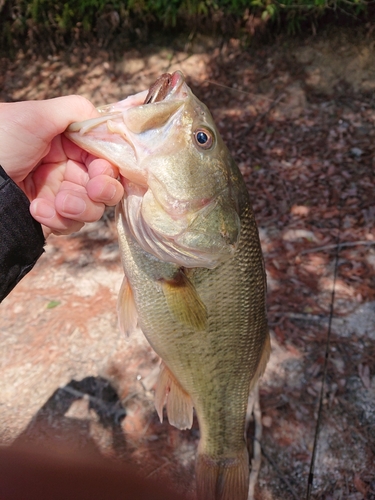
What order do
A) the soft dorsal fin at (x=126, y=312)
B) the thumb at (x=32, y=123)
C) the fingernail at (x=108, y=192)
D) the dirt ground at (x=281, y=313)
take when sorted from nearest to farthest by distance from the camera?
the fingernail at (x=108, y=192) → the thumb at (x=32, y=123) → the soft dorsal fin at (x=126, y=312) → the dirt ground at (x=281, y=313)

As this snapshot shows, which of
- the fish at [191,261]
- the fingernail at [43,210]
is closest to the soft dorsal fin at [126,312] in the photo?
the fish at [191,261]

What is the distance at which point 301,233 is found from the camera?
4.74 metres

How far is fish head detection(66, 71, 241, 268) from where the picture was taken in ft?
5.21

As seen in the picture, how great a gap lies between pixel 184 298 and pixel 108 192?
1.86 ft

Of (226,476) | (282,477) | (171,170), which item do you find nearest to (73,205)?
(171,170)

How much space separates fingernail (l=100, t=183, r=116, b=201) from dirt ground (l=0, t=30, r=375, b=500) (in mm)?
2064

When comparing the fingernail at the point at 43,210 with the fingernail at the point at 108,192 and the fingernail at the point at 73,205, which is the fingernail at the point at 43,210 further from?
the fingernail at the point at 108,192

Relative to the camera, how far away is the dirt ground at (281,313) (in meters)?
3.08

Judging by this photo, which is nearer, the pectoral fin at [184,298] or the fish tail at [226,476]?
the pectoral fin at [184,298]

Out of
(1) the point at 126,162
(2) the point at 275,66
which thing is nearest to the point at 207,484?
(1) the point at 126,162

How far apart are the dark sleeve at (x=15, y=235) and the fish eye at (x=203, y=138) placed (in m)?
0.81

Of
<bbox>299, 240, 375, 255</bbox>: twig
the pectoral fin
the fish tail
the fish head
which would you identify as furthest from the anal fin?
<bbox>299, 240, 375, 255</bbox>: twig

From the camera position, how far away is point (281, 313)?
3947mm

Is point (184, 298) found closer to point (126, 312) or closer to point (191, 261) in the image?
point (191, 261)
